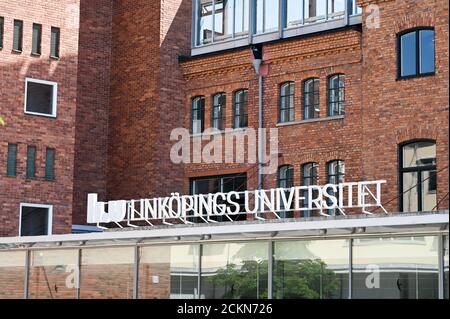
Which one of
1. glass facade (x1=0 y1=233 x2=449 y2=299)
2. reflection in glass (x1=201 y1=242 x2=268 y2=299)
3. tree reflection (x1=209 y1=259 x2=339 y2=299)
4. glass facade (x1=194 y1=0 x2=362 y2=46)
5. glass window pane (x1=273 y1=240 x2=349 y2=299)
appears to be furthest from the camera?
glass facade (x1=194 y1=0 x2=362 y2=46)

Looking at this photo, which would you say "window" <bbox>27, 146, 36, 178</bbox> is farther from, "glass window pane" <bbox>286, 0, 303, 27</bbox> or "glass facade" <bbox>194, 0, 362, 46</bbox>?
"glass window pane" <bbox>286, 0, 303, 27</bbox>

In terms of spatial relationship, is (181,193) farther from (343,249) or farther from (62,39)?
(343,249)

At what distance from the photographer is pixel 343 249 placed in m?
32.0

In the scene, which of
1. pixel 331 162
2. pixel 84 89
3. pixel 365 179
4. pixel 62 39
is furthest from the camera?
pixel 84 89

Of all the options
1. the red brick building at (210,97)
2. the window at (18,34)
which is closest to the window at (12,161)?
the red brick building at (210,97)

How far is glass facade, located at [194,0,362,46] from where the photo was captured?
44.4m

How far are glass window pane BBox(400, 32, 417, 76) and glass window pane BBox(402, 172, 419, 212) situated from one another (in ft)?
10.6

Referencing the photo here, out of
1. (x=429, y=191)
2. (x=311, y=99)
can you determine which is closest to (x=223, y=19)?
(x=311, y=99)

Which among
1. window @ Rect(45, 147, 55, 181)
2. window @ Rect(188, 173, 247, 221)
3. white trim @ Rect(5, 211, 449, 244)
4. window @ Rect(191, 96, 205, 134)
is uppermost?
window @ Rect(191, 96, 205, 134)

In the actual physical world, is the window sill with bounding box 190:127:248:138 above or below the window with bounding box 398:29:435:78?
below

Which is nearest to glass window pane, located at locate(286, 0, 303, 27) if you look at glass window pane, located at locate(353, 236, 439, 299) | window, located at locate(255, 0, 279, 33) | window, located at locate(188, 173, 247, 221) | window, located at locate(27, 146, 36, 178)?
window, located at locate(255, 0, 279, 33)
